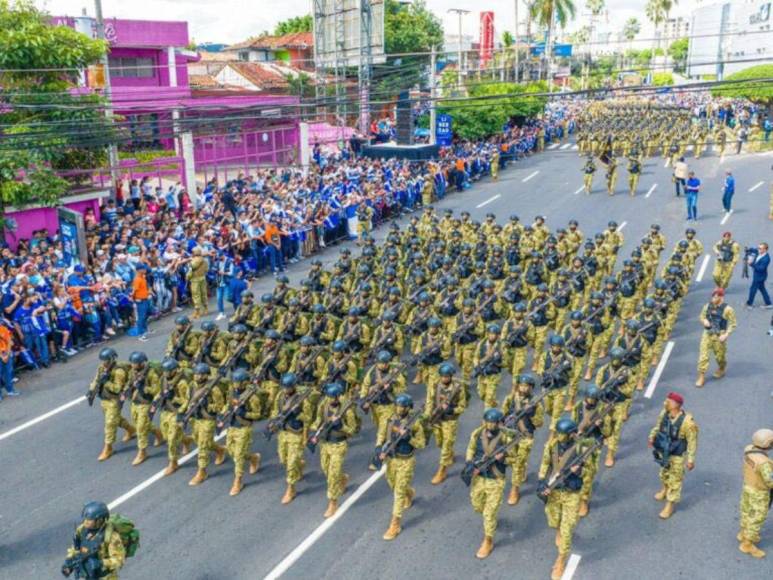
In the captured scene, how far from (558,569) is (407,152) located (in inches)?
1105

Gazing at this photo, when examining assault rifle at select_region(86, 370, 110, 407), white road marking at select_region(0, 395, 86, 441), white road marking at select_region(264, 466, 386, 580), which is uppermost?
assault rifle at select_region(86, 370, 110, 407)

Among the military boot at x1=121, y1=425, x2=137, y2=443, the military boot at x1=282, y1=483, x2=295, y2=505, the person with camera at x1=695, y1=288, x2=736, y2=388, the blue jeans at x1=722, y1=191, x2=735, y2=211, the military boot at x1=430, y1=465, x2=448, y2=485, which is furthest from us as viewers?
the blue jeans at x1=722, y1=191, x2=735, y2=211

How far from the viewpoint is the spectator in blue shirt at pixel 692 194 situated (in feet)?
84.4

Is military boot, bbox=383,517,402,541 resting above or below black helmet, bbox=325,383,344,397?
below

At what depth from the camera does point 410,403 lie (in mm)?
9727

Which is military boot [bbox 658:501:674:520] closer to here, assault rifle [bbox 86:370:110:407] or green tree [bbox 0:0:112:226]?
assault rifle [bbox 86:370:110:407]

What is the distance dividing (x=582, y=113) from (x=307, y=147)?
1118 inches

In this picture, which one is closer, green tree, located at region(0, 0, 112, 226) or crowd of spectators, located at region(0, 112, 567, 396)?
crowd of spectators, located at region(0, 112, 567, 396)

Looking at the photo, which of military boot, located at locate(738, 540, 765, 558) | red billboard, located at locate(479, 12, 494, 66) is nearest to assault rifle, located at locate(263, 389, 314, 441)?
military boot, located at locate(738, 540, 765, 558)

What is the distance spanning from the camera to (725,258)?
1784cm

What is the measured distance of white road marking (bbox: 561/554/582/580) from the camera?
8750mm

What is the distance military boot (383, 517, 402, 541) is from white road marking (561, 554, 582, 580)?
6.88ft

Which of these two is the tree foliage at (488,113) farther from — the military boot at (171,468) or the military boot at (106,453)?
the military boot at (171,468)

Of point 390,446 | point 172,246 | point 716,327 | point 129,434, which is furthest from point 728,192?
point 129,434
